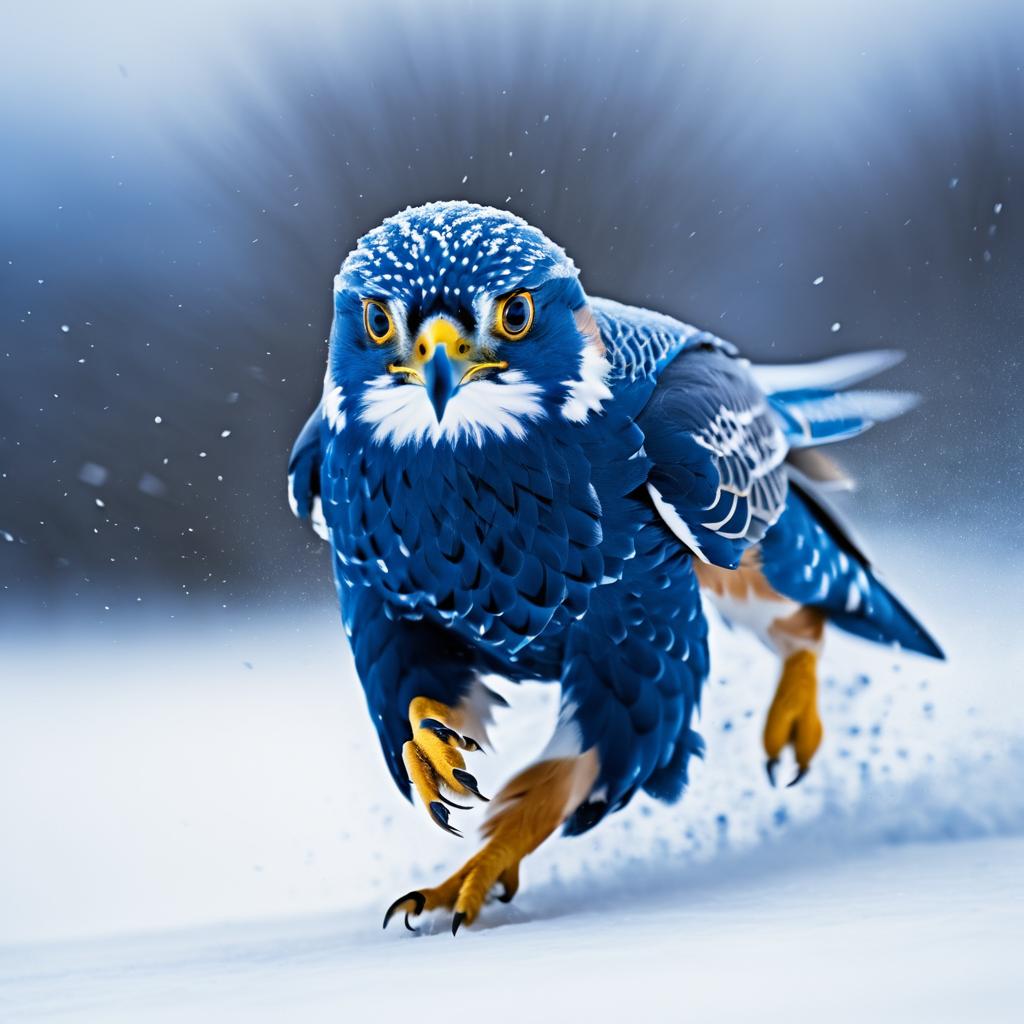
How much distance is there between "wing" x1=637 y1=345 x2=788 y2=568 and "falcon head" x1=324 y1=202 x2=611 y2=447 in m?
0.12

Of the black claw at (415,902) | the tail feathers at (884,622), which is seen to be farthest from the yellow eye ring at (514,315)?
the tail feathers at (884,622)

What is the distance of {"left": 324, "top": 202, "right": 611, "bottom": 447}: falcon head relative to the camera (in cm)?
136

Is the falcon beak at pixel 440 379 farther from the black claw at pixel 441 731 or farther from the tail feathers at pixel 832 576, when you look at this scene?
the tail feathers at pixel 832 576

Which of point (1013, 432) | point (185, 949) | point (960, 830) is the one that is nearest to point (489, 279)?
point (185, 949)

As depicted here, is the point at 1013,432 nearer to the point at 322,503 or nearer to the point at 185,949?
the point at 322,503

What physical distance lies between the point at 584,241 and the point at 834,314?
0.85 m

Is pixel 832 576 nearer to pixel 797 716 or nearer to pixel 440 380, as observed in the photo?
pixel 797 716

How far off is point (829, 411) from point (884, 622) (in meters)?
0.37

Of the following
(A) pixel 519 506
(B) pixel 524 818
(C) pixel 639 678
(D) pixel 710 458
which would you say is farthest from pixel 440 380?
(B) pixel 524 818

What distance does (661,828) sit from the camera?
2152 mm

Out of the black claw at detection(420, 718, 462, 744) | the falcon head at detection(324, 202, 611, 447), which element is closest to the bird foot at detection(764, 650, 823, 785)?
the black claw at detection(420, 718, 462, 744)

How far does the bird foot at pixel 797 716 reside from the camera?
2.09m

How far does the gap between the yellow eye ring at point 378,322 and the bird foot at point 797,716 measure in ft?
3.45

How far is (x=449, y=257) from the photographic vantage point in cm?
137
